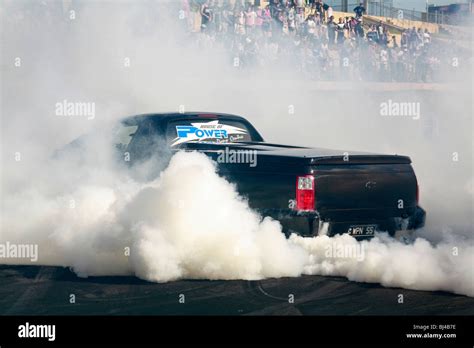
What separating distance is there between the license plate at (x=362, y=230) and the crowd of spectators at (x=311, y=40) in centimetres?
801

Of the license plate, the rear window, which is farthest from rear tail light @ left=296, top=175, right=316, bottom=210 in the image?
the rear window

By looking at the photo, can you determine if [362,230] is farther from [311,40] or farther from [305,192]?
[311,40]

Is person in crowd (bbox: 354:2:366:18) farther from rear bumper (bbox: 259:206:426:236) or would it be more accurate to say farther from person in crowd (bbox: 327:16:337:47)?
rear bumper (bbox: 259:206:426:236)

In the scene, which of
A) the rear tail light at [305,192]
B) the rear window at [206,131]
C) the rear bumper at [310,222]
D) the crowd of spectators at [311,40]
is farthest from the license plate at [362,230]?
the crowd of spectators at [311,40]

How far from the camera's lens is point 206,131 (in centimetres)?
938

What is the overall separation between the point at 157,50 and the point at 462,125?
6532mm

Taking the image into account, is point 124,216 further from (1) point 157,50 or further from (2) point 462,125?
(2) point 462,125

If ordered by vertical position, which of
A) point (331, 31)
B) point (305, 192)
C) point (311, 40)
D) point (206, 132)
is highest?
point (331, 31)

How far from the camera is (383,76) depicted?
19109 millimetres

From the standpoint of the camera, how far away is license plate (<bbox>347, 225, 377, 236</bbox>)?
25.2ft

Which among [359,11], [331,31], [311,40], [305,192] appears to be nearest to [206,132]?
[305,192]

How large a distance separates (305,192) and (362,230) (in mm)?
698

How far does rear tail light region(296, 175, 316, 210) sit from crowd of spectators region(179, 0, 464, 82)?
8.00 m

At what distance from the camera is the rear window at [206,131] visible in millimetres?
9062
